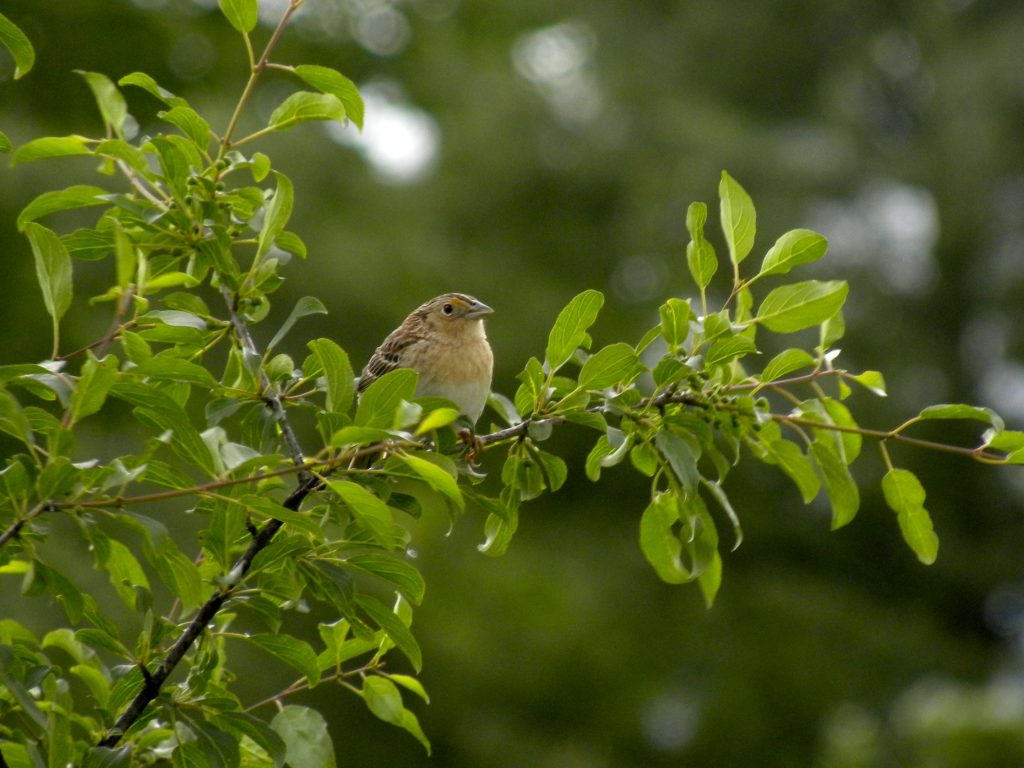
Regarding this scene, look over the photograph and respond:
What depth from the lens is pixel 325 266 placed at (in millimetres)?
14766

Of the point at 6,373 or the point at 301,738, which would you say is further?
the point at 301,738

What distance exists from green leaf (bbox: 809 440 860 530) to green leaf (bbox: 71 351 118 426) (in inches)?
55.4

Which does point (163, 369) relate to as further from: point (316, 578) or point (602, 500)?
point (602, 500)

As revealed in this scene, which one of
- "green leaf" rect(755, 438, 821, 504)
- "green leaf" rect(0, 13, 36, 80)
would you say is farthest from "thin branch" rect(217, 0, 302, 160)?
"green leaf" rect(755, 438, 821, 504)

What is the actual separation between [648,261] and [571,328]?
14706 millimetres

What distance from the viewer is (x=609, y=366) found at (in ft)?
9.02

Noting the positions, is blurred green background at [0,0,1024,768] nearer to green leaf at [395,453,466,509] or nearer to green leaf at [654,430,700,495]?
green leaf at [654,430,700,495]

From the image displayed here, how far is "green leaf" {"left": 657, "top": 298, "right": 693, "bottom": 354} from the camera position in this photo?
2.75m

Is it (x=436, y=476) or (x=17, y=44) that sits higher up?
(x=17, y=44)

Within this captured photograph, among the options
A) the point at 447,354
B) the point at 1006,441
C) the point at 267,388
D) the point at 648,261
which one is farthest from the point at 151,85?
the point at 648,261

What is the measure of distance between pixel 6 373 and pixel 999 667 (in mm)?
17879

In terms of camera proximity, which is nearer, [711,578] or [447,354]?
[711,578]

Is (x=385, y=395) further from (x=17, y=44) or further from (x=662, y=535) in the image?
(x=17, y=44)

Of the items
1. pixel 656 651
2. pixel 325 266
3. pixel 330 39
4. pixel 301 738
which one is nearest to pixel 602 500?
pixel 656 651
